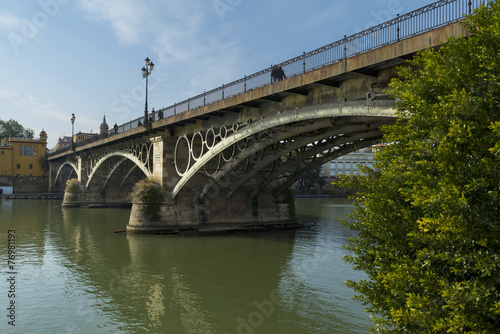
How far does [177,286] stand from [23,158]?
78.1 m

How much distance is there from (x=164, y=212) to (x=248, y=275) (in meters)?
11.1

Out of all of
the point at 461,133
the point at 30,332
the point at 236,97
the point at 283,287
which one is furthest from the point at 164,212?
the point at 461,133

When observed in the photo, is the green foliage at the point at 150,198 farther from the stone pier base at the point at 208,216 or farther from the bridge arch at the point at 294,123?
the bridge arch at the point at 294,123

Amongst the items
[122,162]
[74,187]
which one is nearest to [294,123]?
[122,162]

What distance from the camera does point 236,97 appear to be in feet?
62.1

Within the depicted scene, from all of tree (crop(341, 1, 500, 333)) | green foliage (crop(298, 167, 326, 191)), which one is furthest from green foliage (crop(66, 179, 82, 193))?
tree (crop(341, 1, 500, 333))

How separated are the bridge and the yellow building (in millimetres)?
50446

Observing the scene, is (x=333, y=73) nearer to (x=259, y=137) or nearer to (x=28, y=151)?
(x=259, y=137)

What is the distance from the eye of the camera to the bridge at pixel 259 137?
40.9 feet

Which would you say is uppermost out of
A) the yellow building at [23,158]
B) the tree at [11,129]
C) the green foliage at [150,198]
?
the tree at [11,129]

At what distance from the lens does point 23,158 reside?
7975cm

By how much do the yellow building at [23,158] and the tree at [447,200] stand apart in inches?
3349

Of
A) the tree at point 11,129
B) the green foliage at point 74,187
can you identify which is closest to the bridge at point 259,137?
the green foliage at point 74,187

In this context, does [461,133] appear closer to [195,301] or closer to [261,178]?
[195,301]
